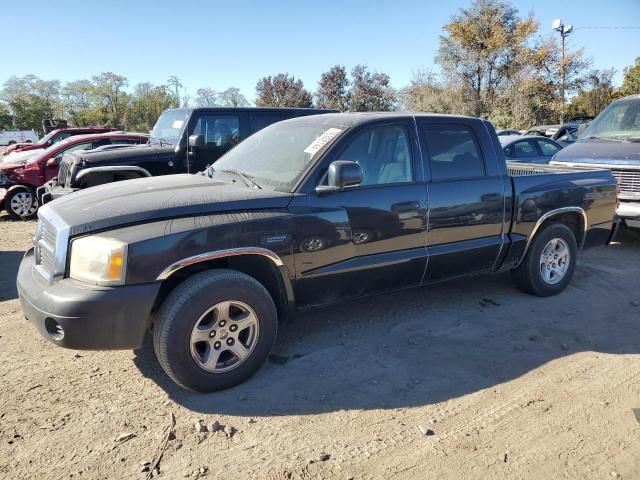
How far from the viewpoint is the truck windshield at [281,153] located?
3.74 metres

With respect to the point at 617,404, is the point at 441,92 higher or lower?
higher

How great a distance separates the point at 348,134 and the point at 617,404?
103 inches

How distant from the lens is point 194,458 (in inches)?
104

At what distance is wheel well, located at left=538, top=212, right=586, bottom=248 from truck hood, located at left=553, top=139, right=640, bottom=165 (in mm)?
2435

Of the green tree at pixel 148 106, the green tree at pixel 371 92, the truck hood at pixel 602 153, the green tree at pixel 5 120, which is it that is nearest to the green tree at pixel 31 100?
the green tree at pixel 5 120

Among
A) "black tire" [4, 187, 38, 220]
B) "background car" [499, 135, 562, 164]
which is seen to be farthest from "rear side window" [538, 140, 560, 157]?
"black tire" [4, 187, 38, 220]

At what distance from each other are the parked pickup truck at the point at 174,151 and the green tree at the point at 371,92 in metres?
32.4

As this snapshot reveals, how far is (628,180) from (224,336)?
21.2 ft

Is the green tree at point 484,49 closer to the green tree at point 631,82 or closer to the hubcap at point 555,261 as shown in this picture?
the green tree at point 631,82

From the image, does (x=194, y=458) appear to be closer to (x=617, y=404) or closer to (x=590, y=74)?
(x=617, y=404)

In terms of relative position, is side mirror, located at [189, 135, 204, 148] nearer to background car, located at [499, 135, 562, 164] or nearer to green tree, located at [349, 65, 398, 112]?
background car, located at [499, 135, 562, 164]

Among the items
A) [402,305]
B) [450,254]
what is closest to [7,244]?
[402,305]

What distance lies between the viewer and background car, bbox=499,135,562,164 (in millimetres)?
11180

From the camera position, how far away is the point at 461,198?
167 inches
